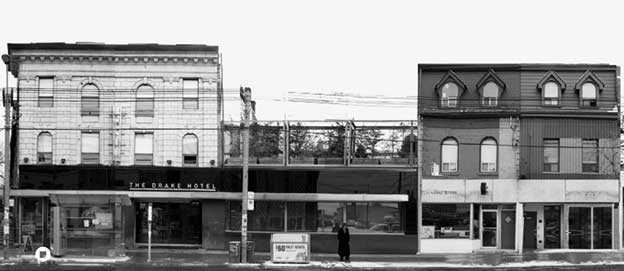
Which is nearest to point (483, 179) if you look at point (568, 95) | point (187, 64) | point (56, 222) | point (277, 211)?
point (568, 95)

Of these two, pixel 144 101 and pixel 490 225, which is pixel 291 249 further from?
pixel 144 101

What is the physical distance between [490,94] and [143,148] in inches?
643

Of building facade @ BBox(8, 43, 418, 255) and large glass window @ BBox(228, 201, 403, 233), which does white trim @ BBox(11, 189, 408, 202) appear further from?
large glass window @ BBox(228, 201, 403, 233)

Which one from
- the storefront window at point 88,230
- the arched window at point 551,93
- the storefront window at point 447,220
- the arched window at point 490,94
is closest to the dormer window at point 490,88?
the arched window at point 490,94

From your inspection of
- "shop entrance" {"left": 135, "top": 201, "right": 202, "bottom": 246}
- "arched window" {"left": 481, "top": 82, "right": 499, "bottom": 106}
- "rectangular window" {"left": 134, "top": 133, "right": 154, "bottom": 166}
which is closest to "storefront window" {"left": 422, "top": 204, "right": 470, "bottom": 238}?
"arched window" {"left": 481, "top": 82, "right": 499, "bottom": 106}

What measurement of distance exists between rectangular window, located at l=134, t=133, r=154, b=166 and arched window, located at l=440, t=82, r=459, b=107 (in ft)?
44.9

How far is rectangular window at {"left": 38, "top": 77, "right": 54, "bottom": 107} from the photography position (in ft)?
117

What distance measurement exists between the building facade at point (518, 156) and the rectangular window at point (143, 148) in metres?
12.6

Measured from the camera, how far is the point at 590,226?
35.4m

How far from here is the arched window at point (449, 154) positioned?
3559 centimetres

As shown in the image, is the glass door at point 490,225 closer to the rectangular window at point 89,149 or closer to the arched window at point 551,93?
the arched window at point 551,93

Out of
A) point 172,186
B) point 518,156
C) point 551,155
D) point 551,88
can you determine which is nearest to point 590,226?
point 551,155

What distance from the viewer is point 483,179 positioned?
1387 inches

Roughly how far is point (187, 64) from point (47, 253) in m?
11.2
